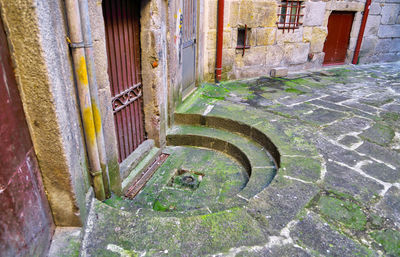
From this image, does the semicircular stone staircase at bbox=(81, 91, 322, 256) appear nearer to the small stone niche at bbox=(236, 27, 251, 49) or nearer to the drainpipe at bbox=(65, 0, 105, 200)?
the drainpipe at bbox=(65, 0, 105, 200)

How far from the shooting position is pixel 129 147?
3.37 metres

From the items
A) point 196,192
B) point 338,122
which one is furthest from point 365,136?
point 196,192

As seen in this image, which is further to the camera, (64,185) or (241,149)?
(241,149)

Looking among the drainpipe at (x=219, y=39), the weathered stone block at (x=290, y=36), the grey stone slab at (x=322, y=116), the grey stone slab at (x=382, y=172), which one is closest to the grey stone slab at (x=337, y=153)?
the grey stone slab at (x=382, y=172)

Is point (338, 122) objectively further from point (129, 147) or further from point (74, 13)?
point (74, 13)

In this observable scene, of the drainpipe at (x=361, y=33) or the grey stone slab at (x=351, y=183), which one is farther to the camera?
the drainpipe at (x=361, y=33)

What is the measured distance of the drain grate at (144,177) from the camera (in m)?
3.07

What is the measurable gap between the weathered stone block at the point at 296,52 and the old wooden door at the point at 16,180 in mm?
6640

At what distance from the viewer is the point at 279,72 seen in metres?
6.81

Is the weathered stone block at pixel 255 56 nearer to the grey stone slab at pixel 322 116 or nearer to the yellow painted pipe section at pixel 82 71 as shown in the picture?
the grey stone slab at pixel 322 116

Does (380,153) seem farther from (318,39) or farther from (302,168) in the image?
(318,39)

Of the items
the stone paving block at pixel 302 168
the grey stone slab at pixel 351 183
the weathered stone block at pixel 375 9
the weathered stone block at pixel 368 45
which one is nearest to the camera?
the grey stone slab at pixel 351 183

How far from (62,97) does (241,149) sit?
2472mm

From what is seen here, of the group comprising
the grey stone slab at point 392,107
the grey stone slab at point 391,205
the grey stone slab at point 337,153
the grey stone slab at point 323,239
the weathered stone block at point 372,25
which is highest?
the weathered stone block at point 372,25
